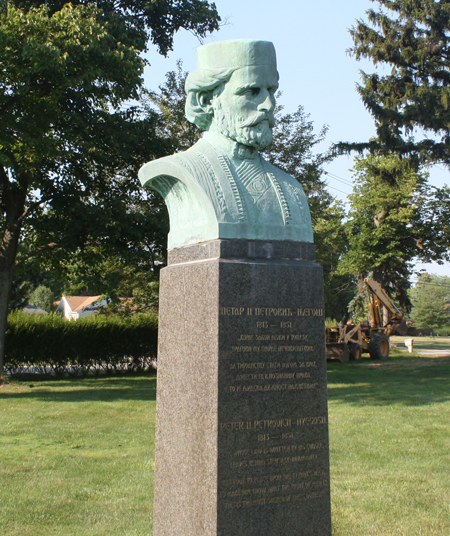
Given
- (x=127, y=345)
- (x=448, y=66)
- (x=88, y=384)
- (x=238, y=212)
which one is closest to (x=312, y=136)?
(x=448, y=66)

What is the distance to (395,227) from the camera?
93.7 feet

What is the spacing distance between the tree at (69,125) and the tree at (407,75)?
722cm

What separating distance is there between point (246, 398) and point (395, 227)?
25868mm

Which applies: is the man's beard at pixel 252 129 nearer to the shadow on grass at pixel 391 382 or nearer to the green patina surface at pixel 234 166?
the green patina surface at pixel 234 166

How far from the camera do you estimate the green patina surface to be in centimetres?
441

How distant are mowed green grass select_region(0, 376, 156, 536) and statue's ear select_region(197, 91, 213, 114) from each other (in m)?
3.68

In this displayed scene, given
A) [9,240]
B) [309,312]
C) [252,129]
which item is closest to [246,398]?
[309,312]

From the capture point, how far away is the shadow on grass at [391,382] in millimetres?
12917

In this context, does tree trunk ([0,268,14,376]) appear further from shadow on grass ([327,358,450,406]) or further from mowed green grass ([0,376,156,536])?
shadow on grass ([327,358,450,406])

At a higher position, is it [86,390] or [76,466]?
[86,390]

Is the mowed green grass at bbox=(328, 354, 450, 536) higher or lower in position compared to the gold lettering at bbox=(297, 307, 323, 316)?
lower

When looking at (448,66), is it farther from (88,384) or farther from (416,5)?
(88,384)

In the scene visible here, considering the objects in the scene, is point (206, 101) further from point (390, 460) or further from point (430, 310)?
point (430, 310)

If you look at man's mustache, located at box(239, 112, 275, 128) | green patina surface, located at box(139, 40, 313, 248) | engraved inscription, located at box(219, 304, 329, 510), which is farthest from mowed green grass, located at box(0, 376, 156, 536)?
man's mustache, located at box(239, 112, 275, 128)
